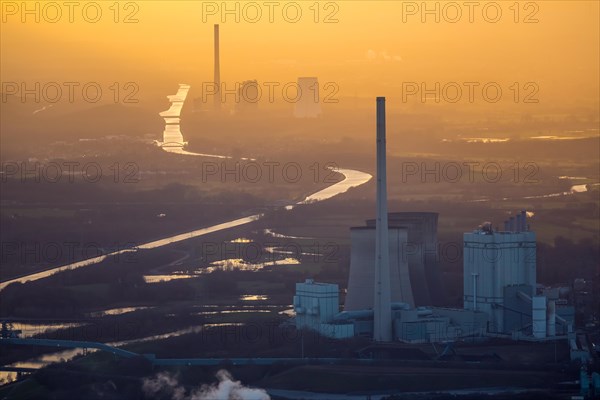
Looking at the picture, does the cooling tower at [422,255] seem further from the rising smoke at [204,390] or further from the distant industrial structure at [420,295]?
the rising smoke at [204,390]

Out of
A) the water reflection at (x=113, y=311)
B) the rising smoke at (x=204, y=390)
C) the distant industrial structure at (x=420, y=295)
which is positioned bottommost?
the rising smoke at (x=204, y=390)

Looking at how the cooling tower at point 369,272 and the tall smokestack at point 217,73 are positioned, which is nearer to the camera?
the cooling tower at point 369,272

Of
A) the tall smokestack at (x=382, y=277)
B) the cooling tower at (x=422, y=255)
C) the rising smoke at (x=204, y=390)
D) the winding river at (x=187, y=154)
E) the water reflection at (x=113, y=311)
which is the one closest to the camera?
the rising smoke at (x=204, y=390)

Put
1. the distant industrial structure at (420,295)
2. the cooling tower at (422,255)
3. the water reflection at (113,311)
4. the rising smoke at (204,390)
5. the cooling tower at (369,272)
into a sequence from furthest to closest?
the water reflection at (113,311) < the cooling tower at (422,255) < the cooling tower at (369,272) < the distant industrial structure at (420,295) < the rising smoke at (204,390)

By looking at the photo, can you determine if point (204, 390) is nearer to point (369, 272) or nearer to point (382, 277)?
point (382, 277)

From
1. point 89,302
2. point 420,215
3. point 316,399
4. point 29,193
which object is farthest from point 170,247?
point 316,399

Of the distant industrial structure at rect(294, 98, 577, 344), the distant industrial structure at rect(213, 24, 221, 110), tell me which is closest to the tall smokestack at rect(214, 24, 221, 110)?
the distant industrial structure at rect(213, 24, 221, 110)

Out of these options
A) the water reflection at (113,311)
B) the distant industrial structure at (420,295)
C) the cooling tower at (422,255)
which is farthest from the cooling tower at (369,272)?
the water reflection at (113,311)

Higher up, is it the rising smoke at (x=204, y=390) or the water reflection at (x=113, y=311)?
the water reflection at (x=113, y=311)
